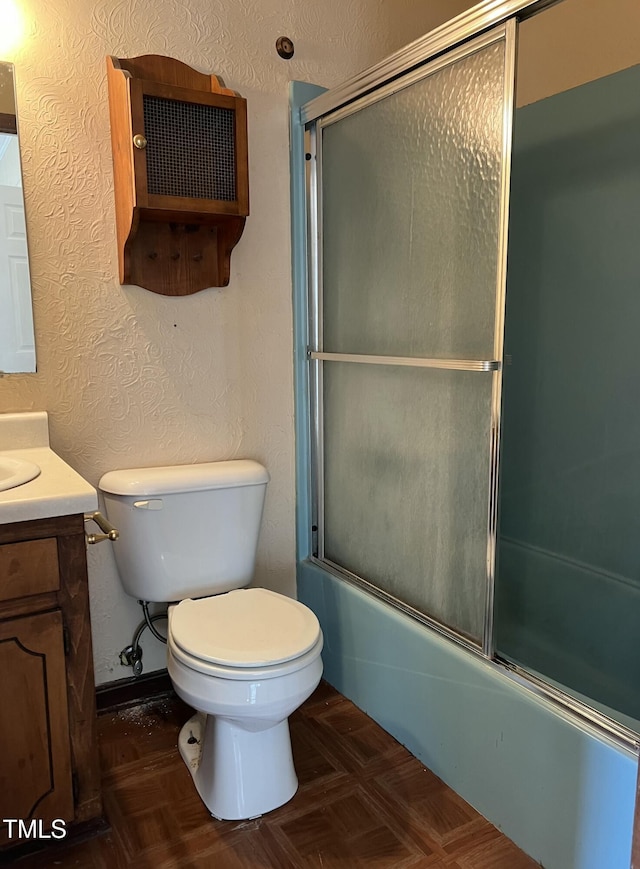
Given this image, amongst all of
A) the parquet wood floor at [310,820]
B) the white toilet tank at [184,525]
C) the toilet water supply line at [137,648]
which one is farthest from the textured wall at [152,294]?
the parquet wood floor at [310,820]

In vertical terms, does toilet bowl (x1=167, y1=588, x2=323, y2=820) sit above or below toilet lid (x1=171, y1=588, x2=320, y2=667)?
below

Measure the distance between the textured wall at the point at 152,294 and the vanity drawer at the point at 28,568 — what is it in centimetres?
55

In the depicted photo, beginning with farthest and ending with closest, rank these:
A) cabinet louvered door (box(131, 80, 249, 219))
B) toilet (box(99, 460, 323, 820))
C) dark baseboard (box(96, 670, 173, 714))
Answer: dark baseboard (box(96, 670, 173, 714)) → cabinet louvered door (box(131, 80, 249, 219)) → toilet (box(99, 460, 323, 820))

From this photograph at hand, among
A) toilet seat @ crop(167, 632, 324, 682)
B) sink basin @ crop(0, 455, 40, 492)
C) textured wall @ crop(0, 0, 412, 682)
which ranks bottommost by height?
toilet seat @ crop(167, 632, 324, 682)

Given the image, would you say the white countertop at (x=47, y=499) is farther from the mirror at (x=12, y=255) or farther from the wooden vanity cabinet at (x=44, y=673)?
the mirror at (x=12, y=255)

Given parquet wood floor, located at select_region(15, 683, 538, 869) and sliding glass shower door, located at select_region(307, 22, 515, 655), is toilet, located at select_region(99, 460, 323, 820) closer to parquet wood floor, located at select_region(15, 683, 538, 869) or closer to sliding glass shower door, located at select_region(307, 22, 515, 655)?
parquet wood floor, located at select_region(15, 683, 538, 869)

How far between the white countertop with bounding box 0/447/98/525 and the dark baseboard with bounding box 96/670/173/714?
0.83 meters

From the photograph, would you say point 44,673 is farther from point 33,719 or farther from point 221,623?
point 221,623

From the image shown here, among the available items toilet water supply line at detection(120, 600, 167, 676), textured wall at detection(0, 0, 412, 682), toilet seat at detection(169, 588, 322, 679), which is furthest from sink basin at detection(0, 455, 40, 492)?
toilet water supply line at detection(120, 600, 167, 676)

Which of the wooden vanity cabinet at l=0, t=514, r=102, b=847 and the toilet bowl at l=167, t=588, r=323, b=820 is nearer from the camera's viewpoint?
the wooden vanity cabinet at l=0, t=514, r=102, b=847

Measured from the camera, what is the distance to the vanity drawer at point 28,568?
125cm

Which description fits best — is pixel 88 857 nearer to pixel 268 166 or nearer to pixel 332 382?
pixel 332 382

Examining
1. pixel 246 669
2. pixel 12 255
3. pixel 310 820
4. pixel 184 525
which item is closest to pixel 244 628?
pixel 246 669

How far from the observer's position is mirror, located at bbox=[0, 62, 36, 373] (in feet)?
5.28
